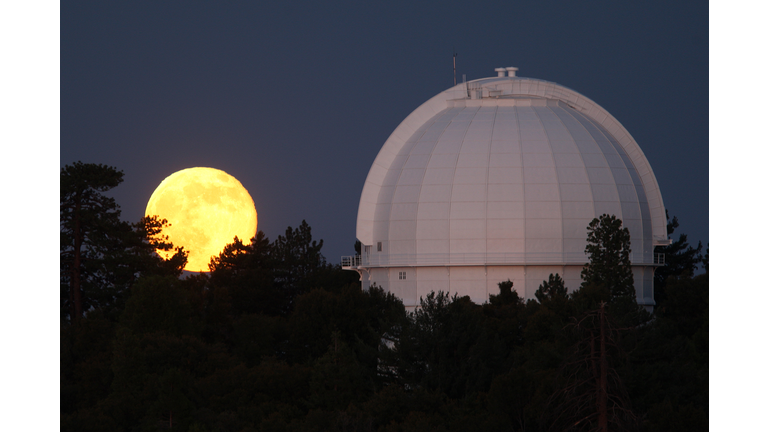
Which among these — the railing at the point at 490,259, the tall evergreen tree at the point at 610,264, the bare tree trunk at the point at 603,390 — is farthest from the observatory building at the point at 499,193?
the bare tree trunk at the point at 603,390

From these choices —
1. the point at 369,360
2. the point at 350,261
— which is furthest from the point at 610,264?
the point at 350,261

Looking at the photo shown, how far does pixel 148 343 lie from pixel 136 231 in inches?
454

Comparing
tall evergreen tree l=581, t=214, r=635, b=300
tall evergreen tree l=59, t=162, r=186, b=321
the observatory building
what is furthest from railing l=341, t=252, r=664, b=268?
tall evergreen tree l=59, t=162, r=186, b=321

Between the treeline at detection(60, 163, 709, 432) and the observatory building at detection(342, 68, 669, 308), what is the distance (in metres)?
2.93

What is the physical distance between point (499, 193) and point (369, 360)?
50.5 ft

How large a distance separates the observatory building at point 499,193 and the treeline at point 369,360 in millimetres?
2933

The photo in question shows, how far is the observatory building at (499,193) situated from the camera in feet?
143

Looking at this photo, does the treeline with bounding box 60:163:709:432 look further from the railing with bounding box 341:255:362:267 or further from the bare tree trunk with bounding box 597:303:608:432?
the railing with bounding box 341:255:362:267

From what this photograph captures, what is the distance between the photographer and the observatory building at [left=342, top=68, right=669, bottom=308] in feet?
143

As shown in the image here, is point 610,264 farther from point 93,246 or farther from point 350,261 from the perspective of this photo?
point 93,246

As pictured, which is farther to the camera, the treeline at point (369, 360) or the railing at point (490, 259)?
the railing at point (490, 259)

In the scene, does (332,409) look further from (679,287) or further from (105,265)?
(679,287)

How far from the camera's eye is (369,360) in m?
31.2

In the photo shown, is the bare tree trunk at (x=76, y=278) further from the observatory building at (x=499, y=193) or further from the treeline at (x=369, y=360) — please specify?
the observatory building at (x=499, y=193)
